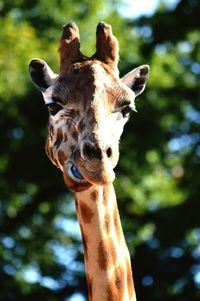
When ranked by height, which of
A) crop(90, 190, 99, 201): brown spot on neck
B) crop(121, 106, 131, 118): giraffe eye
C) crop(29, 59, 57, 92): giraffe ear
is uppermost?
crop(29, 59, 57, 92): giraffe ear

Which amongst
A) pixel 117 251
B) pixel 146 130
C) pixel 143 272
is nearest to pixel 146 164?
pixel 146 130

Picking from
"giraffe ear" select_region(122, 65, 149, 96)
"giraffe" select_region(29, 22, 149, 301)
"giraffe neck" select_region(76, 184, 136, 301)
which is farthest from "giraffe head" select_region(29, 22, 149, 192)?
"giraffe neck" select_region(76, 184, 136, 301)

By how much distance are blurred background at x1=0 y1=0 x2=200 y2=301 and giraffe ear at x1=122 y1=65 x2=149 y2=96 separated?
39.5 feet

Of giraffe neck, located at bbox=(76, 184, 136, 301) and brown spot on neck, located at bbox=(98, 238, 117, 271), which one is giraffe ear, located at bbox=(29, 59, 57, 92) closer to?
giraffe neck, located at bbox=(76, 184, 136, 301)

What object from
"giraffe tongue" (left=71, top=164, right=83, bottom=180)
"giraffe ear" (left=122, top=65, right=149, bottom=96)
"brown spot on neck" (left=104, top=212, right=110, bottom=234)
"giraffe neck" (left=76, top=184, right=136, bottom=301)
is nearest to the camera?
"giraffe tongue" (left=71, top=164, right=83, bottom=180)

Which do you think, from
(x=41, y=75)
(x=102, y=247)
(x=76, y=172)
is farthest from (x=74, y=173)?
(x=41, y=75)

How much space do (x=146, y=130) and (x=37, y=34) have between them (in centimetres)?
286

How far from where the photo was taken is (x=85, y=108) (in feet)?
18.0

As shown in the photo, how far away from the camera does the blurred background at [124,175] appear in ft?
64.6

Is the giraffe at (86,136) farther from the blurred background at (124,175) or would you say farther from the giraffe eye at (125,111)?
the blurred background at (124,175)

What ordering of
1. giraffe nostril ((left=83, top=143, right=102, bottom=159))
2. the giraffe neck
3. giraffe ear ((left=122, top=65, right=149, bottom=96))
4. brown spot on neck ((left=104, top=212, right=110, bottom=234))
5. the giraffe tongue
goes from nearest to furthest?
1. giraffe nostril ((left=83, top=143, right=102, bottom=159))
2. the giraffe tongue
3. the giraffe neck
4. brown spot on neck ((left=104, top=212, right=110, bottom=234))
5. giraffe ear ((left=122, top=65, right=149, bottom=96))

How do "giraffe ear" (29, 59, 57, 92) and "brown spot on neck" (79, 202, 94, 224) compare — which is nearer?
"brown spot on neck" (79, 202, 94, 224)

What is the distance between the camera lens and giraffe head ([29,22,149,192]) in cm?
518

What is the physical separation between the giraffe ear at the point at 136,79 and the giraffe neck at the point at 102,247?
2.57ft
